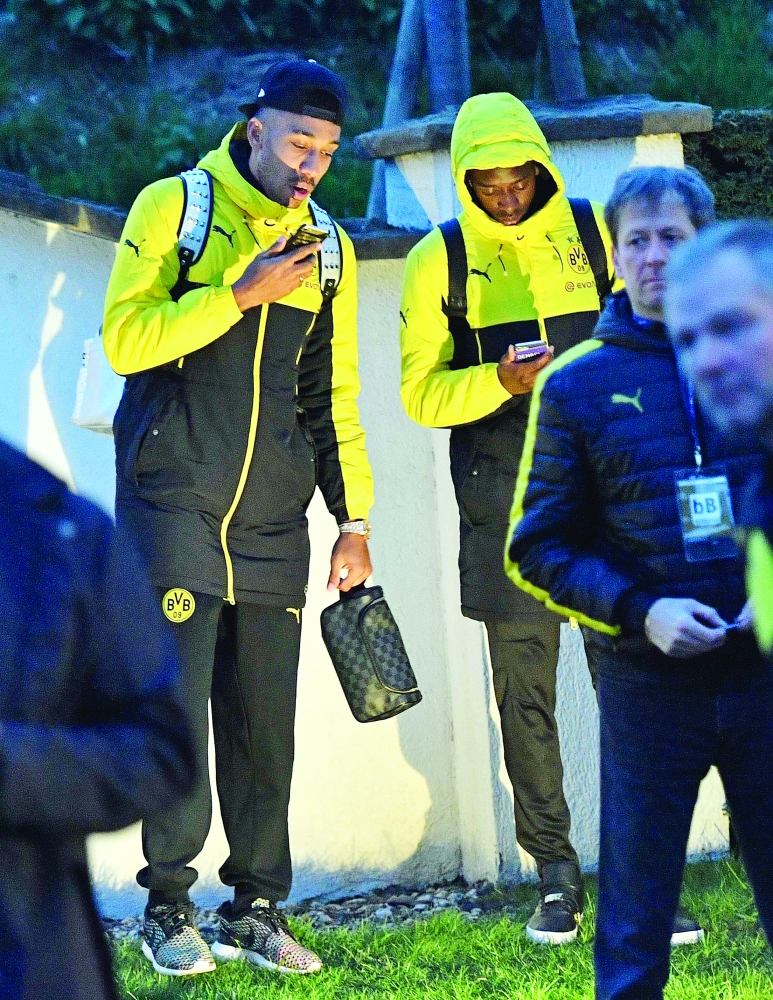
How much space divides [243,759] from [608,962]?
163cm

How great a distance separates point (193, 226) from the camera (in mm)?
4023

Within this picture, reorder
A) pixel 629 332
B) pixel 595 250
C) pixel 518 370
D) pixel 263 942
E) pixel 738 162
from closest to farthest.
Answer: pixel 629 332 < pixel 518 370 < pixel 263 942 < pixel 595 250 < pixel 738 162

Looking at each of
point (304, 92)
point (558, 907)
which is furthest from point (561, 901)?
point (304, 92)

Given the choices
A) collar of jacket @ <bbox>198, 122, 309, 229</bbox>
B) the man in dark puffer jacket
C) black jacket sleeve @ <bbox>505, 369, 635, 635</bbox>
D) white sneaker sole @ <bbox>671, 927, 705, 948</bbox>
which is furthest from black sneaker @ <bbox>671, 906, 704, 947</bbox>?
collar of jacket @ <bbox>198, 122, 309, 229</bbox>

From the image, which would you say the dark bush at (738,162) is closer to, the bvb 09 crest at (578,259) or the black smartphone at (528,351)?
the bvb 09 crest at (578,259)

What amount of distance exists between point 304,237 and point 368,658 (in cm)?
122

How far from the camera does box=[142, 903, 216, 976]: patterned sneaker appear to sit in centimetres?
403

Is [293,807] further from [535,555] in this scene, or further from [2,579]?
[2,579]

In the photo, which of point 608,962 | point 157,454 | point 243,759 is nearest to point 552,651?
point 243,759

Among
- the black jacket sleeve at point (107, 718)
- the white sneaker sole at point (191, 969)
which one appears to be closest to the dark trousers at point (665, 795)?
the black jacket sleeve at point (107, 718)

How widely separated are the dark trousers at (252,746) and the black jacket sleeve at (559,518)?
1400 millimetres

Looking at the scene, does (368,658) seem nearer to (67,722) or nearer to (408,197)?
(408,197)

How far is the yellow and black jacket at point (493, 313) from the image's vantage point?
4230 mm

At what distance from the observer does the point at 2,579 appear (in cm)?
169
